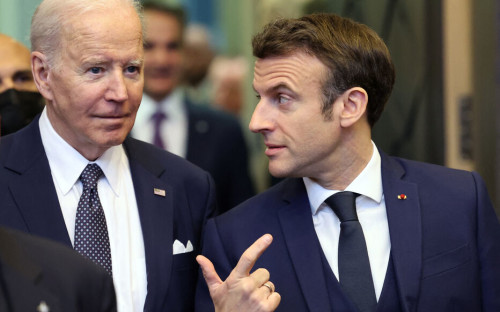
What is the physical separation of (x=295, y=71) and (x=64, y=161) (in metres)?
0.82

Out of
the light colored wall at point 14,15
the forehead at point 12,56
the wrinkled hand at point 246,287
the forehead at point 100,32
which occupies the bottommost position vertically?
the wrinkled hand at point 246,287

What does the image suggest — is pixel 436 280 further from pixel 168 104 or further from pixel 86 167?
pixel 168 104

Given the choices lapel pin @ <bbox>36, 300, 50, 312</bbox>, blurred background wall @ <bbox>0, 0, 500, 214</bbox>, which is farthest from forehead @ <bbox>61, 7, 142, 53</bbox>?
blurred background wall @ <bbox>0, 0, 500, 214</bbox>

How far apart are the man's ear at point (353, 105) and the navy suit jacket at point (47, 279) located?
49.5 inches

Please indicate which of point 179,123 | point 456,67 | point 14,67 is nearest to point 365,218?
point 14,67

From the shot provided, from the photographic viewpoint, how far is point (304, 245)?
290 cm

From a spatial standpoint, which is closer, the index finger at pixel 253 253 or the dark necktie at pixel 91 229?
the index finger at pixel 253 253

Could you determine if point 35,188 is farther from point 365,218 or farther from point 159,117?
point 159,117

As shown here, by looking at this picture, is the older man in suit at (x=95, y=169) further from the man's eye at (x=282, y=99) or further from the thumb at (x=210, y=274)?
the man's eye at (x=282, y=99)

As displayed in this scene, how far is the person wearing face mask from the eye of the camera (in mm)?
3430

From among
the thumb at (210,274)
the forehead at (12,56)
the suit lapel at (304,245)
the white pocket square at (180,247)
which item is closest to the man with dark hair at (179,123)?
the forehead at (12,56)

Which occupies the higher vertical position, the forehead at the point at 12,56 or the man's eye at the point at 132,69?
the forehead at the point at 12,56

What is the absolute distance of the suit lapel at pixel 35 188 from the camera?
2850mm

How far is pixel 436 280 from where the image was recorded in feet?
9.36
